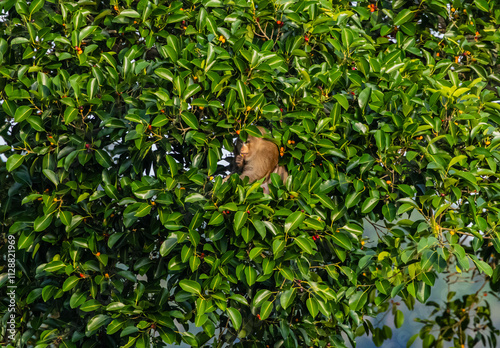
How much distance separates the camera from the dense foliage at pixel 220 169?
123 inches

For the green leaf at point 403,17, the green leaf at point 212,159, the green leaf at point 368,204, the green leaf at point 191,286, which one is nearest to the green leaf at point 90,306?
the green leaf at point 191,286

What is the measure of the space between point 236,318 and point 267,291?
9.2 inches

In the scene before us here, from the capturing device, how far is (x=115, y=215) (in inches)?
132

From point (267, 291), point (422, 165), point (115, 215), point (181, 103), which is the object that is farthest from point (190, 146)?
point (422, 165)

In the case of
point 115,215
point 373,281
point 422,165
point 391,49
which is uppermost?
point 391,49

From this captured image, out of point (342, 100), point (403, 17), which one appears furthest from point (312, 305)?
point (403, 17)

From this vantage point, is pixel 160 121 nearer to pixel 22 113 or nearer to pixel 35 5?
pixel 22 113

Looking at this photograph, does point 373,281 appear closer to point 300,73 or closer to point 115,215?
point 300,73

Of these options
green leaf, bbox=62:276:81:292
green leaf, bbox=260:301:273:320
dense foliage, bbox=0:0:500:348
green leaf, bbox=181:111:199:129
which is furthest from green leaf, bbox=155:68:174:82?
green leaf, bbox=260:301:273:320

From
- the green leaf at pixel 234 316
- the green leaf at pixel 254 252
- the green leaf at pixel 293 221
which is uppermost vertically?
the green leaf at pixel 293 221

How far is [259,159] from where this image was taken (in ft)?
11.1

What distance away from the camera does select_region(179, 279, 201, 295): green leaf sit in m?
3.02

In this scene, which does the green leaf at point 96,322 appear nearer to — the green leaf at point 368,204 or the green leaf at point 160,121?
the green leaf at point 160,121

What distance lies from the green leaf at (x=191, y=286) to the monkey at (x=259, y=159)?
0.65 metres
